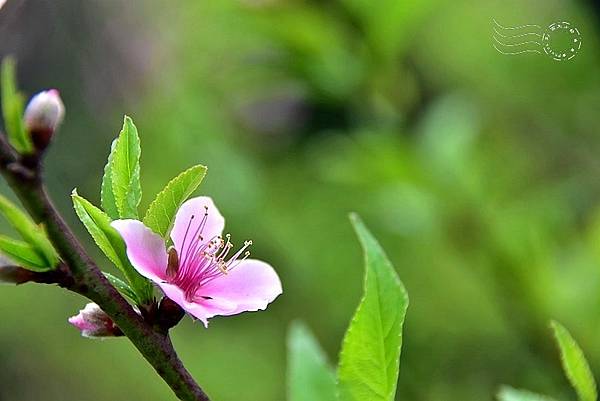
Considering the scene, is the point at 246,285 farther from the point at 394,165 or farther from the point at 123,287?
the point at 394,165

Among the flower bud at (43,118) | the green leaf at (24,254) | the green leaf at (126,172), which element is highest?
the flower bud at (43,118)

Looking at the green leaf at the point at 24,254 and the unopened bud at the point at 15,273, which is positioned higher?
the green leaf at the point at 24,254

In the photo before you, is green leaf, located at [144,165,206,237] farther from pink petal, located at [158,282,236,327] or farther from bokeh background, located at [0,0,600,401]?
bokeh background, located at [0,0,600,401]

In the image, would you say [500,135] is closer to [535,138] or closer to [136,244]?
[535,138]

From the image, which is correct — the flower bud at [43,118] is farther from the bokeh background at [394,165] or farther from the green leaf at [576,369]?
the bokeh background at [394,165]

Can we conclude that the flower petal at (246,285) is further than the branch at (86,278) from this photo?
Yes

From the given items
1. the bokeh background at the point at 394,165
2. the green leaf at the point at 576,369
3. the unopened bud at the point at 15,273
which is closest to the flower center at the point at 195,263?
the unopened bud at the point at 15,273

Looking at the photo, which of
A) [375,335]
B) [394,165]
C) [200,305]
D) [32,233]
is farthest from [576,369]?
[394,165]
